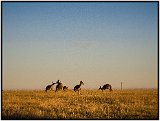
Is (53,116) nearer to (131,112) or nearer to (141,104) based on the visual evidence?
(131,112)

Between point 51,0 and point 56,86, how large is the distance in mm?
7310

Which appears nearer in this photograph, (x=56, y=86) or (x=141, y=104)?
(x=141, y=104)

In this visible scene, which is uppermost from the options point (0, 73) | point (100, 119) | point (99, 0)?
point (99, 0)

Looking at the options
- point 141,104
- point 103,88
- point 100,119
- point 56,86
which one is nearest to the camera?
point 100,119

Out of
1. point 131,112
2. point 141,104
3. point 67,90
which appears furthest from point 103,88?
point 131,112

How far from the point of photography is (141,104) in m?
14.0

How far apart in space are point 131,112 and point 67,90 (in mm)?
8381

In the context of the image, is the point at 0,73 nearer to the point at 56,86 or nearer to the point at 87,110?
the point at 87,110

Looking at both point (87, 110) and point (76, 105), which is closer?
point (87, 110)

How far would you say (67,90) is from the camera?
20.8 metres

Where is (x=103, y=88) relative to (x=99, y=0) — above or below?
below

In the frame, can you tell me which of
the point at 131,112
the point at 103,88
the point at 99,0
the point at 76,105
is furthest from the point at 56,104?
the point at 103,88

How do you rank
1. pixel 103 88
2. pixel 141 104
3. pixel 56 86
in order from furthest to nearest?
1. pixel 103 88
2. pixel 56 86
3. pixel 141 104

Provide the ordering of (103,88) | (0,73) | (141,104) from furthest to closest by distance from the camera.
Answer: (103,88), (141,104), (0,73)
